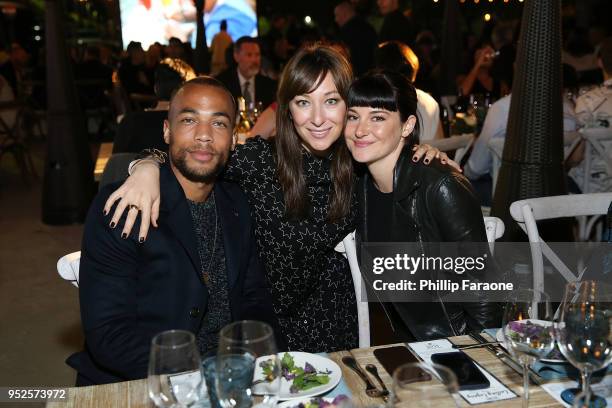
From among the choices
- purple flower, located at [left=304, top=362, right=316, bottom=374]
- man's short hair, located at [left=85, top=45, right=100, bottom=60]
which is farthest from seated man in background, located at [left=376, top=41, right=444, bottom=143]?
man's short hair, located at [left=85, top=45, right=100, bottom=60]

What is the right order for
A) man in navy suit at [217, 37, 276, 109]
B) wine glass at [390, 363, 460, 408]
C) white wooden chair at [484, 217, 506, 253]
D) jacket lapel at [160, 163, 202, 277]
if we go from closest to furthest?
wine glass at [390, 363, 460, 408]
jacket lapel at [160, 163, 202, 277]
white wooden chair at [484, 217, 506, 253]
man in navy suit at [217, 37, 276, 109]

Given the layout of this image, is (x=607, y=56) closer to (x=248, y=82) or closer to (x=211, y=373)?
(x=248, y=82)

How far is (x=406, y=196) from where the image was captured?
210cm

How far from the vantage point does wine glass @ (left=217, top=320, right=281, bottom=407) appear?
3.42 feet

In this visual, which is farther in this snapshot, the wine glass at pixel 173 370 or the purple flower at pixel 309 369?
the purple flower at pixel 309 369

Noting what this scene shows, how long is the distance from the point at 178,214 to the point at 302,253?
0.49 metres

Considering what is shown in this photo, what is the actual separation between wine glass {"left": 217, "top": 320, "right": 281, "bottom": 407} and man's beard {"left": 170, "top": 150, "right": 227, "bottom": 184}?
95 cm

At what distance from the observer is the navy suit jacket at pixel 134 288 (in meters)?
1.74

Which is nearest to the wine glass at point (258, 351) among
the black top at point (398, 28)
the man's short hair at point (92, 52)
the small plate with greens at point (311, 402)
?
the small plate with greens at point (311, 402)

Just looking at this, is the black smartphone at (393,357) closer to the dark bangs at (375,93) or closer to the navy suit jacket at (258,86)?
the dark bangs at (375,93)

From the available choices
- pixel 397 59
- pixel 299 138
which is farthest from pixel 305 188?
pixel 397 59

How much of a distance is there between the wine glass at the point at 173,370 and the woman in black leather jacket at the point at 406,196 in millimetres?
1189

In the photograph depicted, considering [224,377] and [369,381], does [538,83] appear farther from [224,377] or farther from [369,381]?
[224,377]

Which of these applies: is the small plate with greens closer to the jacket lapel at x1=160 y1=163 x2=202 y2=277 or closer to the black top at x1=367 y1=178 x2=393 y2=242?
the jacket lapel at x1=160 y1=163 x2=202 y2=277
